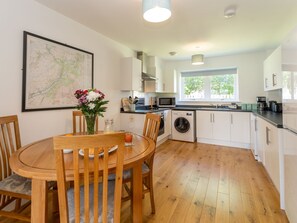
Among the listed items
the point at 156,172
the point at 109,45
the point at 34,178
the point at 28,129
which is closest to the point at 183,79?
the point at 109,45

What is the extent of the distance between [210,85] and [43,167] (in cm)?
449

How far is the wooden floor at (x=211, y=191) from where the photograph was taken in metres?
1.57

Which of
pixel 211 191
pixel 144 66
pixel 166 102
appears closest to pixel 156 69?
pixel 144 66

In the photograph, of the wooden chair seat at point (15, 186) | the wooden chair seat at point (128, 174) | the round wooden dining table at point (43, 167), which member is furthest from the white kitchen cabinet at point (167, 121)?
the wooden chair seat at point (15, 186)

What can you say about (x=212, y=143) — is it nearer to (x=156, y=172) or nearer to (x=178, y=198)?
(x=156, y=172)

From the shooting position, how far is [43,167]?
96 cm

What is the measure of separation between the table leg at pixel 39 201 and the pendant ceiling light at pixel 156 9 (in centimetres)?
151

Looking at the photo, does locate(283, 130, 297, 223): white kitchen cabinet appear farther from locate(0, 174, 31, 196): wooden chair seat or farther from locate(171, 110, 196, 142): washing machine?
locate(171, 110, 196, 142): washing machine

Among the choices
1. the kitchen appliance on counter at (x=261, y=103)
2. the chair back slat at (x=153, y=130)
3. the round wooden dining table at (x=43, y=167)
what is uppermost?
the kitchen appliance on counter at (x=261, y=103)

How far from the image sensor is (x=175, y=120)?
4.32m

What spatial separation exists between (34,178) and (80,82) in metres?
1.84

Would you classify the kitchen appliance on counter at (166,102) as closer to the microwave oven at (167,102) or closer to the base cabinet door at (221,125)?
the microwave oven at (167,102)

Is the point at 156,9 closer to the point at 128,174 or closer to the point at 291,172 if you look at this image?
the point at 128,174

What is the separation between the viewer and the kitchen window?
438 cm
